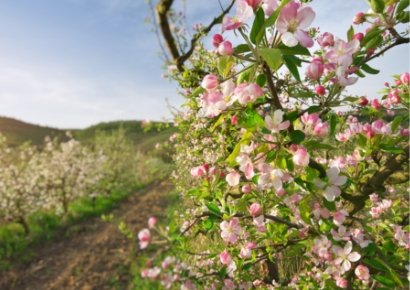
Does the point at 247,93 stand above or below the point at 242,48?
below

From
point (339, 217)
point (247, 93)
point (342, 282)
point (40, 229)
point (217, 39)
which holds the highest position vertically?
point (217, 39)

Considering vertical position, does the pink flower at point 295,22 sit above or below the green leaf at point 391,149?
above

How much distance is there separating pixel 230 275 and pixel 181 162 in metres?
2.65

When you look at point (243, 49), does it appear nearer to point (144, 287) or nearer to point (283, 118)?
point (283, 118)

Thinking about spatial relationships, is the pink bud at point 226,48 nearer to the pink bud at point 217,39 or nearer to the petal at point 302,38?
the pink bud at point 217,39

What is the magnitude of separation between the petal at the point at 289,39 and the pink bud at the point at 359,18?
666 mm

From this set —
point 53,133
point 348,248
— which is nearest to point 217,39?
point 348,248

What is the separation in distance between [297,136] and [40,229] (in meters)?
9.73

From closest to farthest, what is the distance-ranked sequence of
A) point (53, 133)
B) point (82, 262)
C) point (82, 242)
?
1. point (82, 262)
2. point (82, 242)
3. point (53, 133)

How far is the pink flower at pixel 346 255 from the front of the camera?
6.61ft

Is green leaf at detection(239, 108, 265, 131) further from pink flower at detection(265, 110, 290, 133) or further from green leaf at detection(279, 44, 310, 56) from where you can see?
green leaf at detection(279, 44, 310, 56)

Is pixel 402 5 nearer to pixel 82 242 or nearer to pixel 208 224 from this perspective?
pixel 208 224

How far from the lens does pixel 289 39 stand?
117 centimetres

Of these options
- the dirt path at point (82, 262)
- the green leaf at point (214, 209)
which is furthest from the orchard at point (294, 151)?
the dirt path at point (82, 262)
